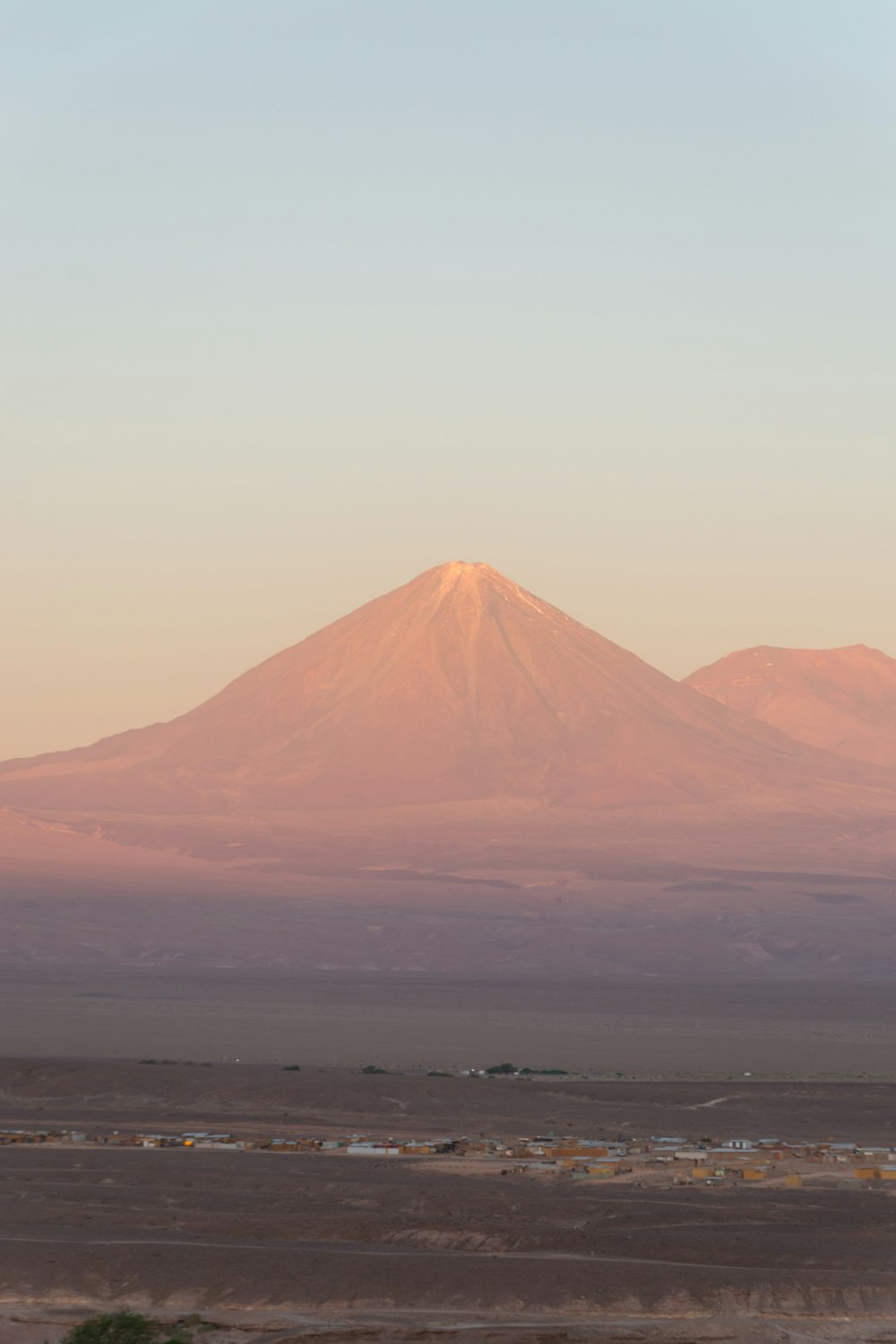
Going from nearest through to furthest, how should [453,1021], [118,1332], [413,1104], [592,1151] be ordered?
1. [118,1332]
2. [592,1151]
3. [413,1104]
4. [453,1021]

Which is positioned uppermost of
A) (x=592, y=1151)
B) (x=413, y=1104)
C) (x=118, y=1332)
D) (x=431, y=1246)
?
(x=413, y=1104)

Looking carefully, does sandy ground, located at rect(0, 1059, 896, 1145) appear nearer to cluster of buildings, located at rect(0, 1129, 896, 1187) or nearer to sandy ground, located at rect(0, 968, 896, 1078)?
cluster of buildings, located at rect(0, 1129, 896, 1187)

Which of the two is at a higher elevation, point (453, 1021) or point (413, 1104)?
point (453, 1021)

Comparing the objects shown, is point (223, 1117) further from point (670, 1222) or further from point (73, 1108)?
point (670, 1222)

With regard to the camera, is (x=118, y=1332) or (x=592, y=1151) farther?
(x=592, y=1151)

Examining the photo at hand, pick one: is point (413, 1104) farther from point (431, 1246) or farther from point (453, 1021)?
point (453, 1021)

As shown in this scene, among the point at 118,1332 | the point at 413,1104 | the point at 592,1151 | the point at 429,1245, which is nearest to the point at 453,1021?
the point at 413,1104

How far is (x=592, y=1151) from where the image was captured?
45.8 meters

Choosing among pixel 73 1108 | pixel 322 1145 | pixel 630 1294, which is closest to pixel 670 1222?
pixel 630 1294

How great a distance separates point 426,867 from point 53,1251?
440 ft

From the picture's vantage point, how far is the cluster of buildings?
42906mm

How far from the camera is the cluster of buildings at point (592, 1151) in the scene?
42.9m

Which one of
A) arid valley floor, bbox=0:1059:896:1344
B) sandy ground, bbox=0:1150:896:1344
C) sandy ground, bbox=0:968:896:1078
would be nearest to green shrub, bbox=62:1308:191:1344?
arid valley floor, bbox=0:1059:896:1344

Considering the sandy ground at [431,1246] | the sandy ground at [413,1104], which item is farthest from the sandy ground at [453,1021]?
the sandy ground at [431,1246]
